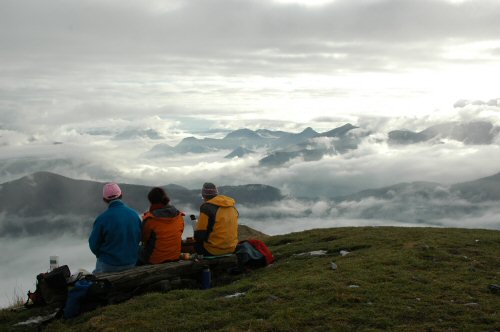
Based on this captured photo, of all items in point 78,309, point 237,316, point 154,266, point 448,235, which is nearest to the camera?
point 237,316

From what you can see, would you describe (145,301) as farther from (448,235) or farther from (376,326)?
(448,235)

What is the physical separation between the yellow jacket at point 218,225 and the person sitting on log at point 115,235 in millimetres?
2309

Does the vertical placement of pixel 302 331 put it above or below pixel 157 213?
below

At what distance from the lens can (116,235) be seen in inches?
594

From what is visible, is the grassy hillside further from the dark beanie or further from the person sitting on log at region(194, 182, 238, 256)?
the dark beanie

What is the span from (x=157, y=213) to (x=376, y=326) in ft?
25.0

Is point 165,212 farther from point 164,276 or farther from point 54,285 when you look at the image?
point 54,285

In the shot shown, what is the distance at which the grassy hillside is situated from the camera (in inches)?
460

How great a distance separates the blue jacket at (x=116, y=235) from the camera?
14.9 metres

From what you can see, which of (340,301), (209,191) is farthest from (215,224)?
(340,301)

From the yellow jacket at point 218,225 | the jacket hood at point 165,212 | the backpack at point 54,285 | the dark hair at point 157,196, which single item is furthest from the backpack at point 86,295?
the yellow jacket at point 218,225

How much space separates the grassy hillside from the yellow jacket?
4.60 ft

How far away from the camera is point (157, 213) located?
1596 cm

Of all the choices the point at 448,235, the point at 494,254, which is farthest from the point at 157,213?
the point at 448,235
